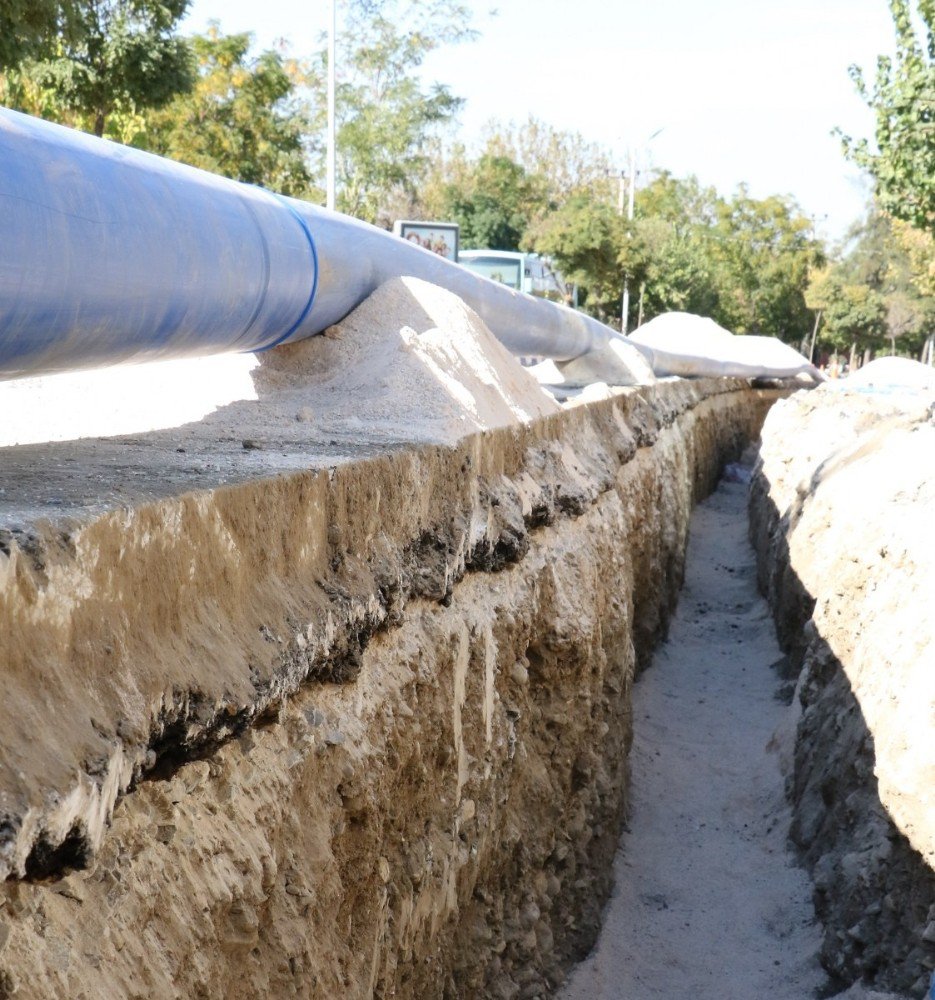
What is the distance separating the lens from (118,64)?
14164 mm

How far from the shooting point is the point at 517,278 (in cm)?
2819

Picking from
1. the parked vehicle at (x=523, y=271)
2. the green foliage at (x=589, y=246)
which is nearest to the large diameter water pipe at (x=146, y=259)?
the parked vehicle at (x=523, y=271)

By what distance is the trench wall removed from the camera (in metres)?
2.24

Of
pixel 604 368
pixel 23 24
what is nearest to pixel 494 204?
pixel 604 368

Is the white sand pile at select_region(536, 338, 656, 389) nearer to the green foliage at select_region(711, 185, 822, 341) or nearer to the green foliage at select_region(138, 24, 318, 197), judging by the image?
the green foliage at select_region(138, 24, 318, 197)

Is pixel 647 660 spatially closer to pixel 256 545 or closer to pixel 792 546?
pixel 792 546

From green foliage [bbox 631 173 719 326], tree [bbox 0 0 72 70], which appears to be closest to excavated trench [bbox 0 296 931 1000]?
tree [bbox 0 0 72 70]

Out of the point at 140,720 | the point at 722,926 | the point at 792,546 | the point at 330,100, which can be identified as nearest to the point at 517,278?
the point at 330,100

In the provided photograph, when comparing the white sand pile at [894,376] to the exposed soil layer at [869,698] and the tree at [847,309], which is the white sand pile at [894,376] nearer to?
the exposed soil layer at [869,698]

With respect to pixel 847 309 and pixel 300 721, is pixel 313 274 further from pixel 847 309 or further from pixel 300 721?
pixel 847 309

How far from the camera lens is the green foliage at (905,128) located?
54.6 feet

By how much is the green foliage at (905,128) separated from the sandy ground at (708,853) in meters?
8.03

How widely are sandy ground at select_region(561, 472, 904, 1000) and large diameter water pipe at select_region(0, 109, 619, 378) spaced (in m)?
3.46

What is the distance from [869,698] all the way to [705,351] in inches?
683
